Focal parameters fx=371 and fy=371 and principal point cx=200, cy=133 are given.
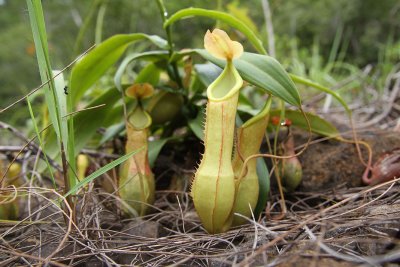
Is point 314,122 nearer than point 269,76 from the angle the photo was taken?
No

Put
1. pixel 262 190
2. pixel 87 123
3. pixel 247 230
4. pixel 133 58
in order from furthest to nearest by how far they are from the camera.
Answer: pixel 87 123
pixel 133 58
pixel 262 190
pixel 247 230

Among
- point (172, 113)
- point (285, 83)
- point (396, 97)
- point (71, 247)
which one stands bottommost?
point (396, 97)

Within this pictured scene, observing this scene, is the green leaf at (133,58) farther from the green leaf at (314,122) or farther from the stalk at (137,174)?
the green leaf at (314,122)

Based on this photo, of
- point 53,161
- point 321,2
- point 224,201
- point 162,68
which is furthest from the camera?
point 321,2

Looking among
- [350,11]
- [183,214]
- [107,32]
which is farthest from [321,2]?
[183,214]

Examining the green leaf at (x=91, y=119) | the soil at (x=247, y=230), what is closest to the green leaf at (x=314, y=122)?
the soil at (x=247, y=230)

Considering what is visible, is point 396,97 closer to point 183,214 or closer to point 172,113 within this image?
point 172,113

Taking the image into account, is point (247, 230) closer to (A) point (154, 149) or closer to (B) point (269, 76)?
(B) point (269, 76)

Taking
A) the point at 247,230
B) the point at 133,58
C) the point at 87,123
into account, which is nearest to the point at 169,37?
the point at 133,58
